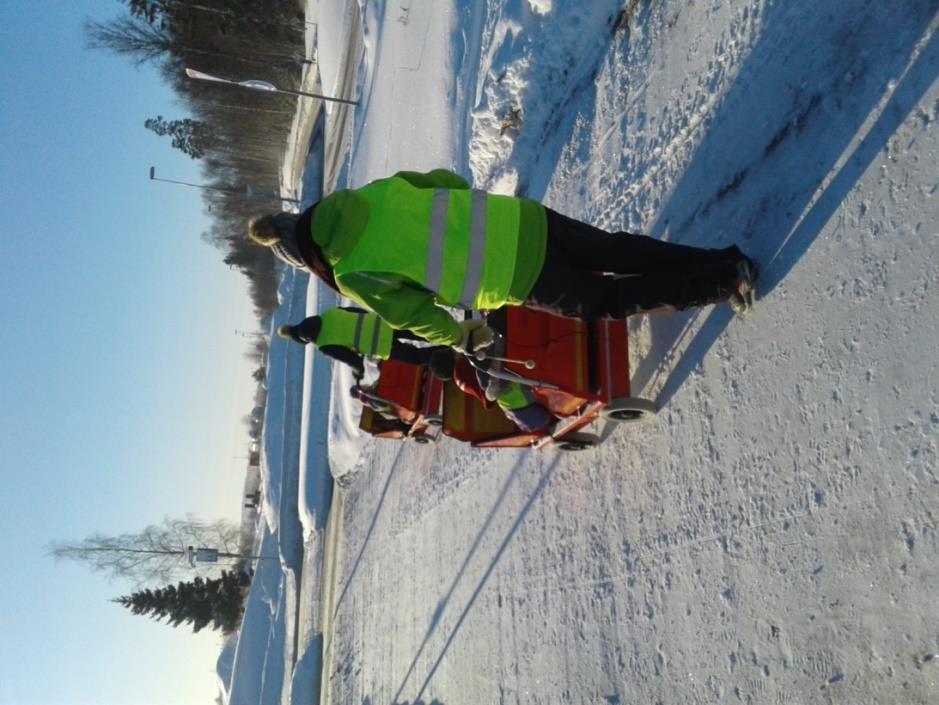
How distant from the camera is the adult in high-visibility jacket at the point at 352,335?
17.6 feet

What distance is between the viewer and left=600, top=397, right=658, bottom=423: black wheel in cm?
312

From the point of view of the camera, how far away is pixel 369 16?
32.6 ft

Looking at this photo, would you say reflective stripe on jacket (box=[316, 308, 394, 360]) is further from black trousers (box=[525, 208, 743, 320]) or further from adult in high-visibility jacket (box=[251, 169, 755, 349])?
black trousers (box=[525, 208, 743, 320])

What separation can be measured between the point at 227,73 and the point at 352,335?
65.7 ft

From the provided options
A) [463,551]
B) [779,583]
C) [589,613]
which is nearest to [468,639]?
[463,551]

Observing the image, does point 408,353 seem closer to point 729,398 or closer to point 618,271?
point 618,271

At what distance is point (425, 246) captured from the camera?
2.58m

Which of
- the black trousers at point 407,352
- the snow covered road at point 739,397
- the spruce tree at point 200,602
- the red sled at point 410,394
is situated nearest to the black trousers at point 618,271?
the snow covered road at point 739,397

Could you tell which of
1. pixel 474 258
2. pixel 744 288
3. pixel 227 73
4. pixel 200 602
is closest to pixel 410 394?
pixel 474 258

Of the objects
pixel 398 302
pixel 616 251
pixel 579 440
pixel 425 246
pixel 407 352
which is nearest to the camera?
pixel 425 246

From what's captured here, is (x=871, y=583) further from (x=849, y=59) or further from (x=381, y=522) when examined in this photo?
(x=381, y=522)

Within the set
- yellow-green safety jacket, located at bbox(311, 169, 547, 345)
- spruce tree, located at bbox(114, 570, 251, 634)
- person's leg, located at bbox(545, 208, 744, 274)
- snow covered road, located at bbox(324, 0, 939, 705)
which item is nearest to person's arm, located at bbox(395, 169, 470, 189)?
yellow-green safety jacket, located at bbox(311, 169, 547, 345)

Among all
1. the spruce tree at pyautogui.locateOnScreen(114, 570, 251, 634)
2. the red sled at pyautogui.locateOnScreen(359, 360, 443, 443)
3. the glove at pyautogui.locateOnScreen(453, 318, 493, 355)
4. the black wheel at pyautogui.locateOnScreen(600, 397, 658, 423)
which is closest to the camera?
the black wheel at pyautogui.locateOnScreen(600, 397, 658, 423)

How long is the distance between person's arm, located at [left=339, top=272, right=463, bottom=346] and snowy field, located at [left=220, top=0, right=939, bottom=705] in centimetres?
112
